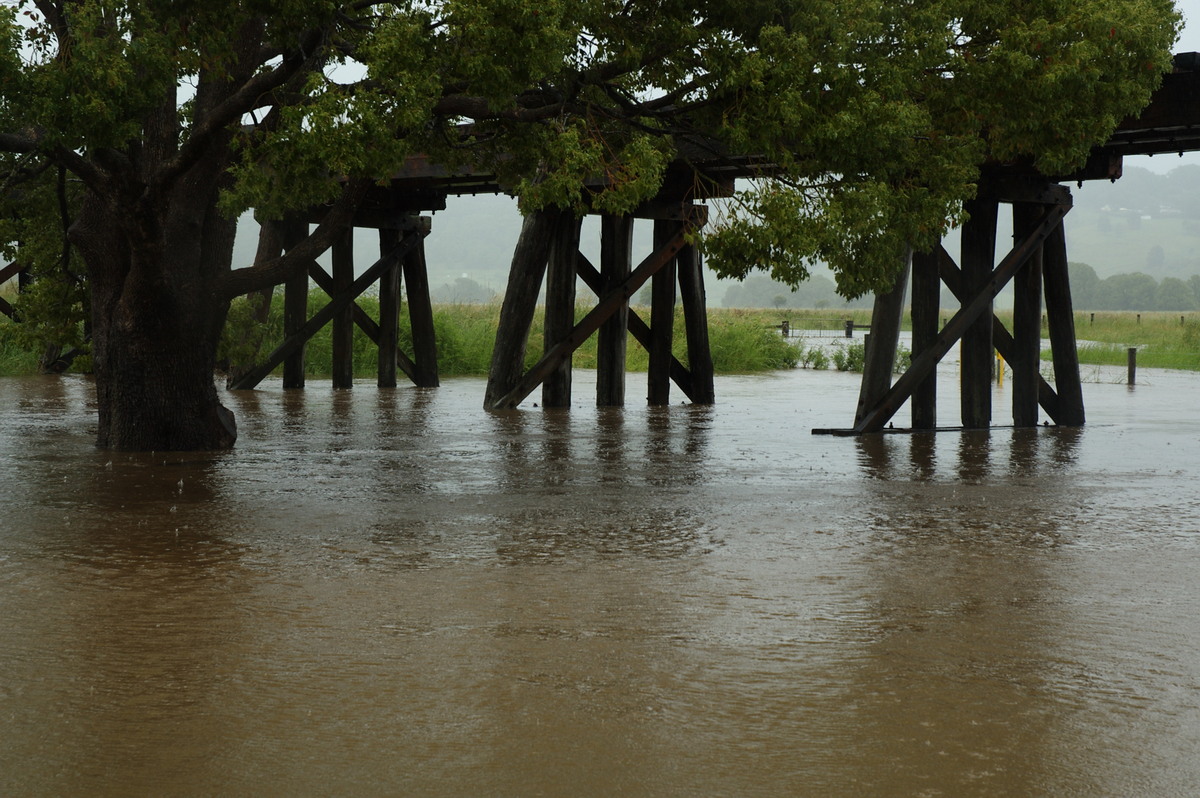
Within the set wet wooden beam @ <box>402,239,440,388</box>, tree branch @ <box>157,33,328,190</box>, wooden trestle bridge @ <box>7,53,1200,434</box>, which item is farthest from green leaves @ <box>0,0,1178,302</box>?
wet wooden beam @ <box>402,239,440,388</box>

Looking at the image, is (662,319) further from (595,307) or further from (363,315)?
(363,315)

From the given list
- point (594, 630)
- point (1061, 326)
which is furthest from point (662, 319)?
point (594, 630)

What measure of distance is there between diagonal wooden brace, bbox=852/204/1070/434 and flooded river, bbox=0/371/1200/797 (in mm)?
2614

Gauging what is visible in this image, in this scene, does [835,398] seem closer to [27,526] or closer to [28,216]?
[28,216]

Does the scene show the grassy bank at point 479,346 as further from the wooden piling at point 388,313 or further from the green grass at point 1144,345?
the green grass at point 1144,345

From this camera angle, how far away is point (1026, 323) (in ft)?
46.0

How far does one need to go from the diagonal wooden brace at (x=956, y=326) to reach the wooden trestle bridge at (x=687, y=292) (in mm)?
20

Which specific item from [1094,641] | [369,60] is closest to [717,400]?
[369,60]

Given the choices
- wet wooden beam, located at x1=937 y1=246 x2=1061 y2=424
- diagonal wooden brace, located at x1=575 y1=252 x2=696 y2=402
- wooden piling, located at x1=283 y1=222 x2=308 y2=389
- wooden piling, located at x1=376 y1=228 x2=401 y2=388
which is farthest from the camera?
wooden piling, located at x1=376 y1=228 x2=401 y2=388

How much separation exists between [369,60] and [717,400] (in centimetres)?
1077

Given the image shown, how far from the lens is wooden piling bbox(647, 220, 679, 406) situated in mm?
16578

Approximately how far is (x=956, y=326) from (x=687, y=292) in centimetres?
438

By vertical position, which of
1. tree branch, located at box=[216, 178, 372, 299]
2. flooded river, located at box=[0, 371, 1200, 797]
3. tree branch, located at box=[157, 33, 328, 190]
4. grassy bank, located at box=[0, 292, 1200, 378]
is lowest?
flooded river, located at box=[0, 371, 1200, 797]

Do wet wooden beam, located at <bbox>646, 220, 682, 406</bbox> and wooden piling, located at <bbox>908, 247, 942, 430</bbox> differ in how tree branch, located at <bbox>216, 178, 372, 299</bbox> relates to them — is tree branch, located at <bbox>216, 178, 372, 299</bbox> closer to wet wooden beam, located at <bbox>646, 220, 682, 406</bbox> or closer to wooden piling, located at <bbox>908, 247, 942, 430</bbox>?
wet wooden beam, located at <bbox>646, 220, 682, 406</bbox>
